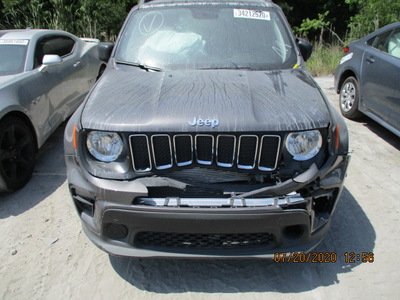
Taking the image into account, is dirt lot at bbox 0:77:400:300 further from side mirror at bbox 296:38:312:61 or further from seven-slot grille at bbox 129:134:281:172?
side mirror at bbox 296:38:312:61

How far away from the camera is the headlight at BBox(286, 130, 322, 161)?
2301 mm

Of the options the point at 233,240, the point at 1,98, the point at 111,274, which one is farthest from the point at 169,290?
the point at 1,98

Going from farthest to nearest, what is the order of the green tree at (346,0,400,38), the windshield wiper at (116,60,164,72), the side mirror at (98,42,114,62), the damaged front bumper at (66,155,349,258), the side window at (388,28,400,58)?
the green tree at (346,0,400,38) < the side window at (388,28,400,58) < the side mirror at (98,42,114,62) < the windshield wiper at (116,60,164,72) < the damaged front bumper at (66,155,349,258)

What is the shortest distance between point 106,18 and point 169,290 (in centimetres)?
1204

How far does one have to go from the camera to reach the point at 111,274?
2.71m

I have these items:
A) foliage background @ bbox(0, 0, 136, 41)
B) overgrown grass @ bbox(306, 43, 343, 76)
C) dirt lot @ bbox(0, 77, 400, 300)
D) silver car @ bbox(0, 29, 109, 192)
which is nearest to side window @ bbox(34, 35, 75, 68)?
silver car @ bbox(0, 29, 109, 192)

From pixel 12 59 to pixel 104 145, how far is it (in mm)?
2849

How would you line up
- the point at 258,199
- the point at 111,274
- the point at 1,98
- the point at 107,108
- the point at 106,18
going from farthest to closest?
the point at 106,18, the point at 1,98, the point at 111,274, the point at 107,108, the point at 258,199

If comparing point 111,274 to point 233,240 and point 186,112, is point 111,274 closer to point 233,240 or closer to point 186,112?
point 233,240

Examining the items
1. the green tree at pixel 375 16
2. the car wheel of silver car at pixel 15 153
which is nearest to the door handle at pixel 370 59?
the car wheel of silver car at pixel 15 153

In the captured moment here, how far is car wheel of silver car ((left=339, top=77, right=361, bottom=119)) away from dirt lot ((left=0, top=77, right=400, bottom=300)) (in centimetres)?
239

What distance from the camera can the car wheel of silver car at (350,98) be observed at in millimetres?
5578

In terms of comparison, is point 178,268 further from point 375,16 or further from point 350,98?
point 375,16
